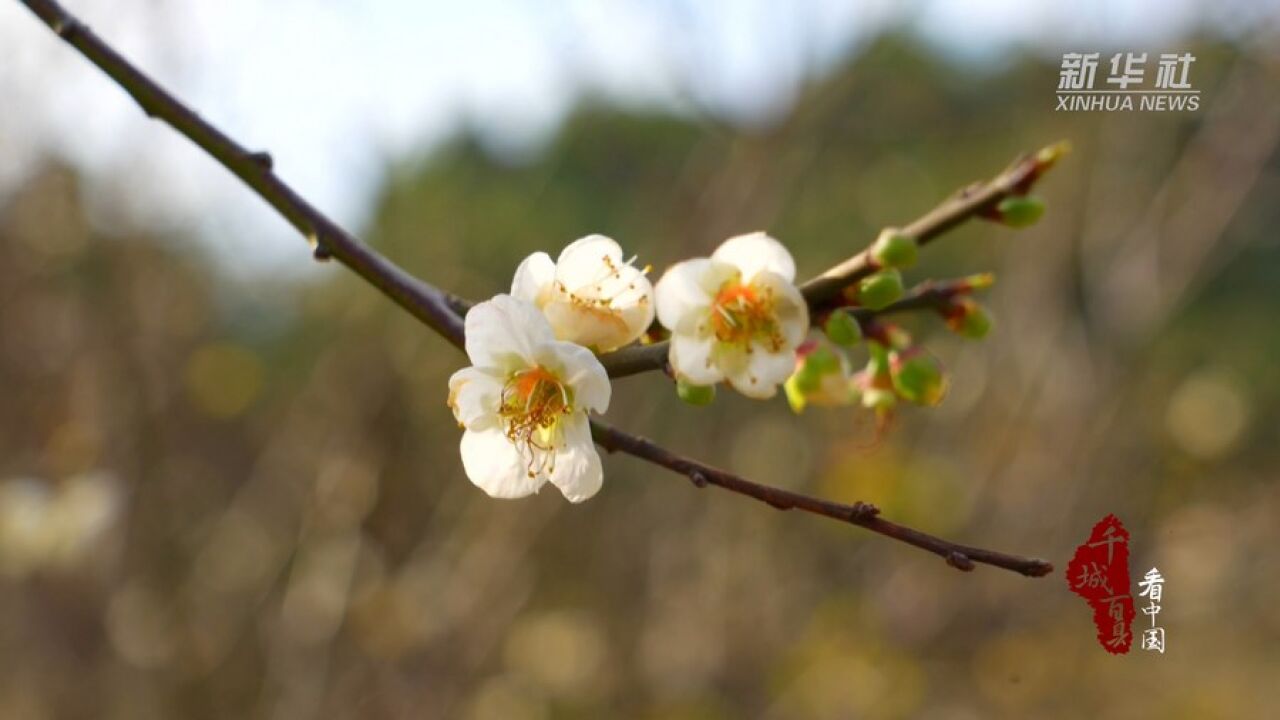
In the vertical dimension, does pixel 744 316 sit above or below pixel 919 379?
below

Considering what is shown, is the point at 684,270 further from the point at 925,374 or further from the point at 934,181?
the point at 934,181

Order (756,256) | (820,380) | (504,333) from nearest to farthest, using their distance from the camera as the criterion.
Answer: (504,333), (756,256), (820,380)

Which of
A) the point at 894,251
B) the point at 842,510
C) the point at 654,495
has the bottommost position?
the point at 842,510

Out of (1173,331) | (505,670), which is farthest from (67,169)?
(1173,331)

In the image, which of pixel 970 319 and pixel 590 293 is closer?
pixel 590 293

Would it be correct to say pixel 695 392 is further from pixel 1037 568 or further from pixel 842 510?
pixel 1037 568

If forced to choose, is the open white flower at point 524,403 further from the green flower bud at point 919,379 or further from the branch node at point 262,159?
the green flower bud at point 919,379

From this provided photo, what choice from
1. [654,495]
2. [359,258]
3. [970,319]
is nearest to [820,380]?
[970,319]
